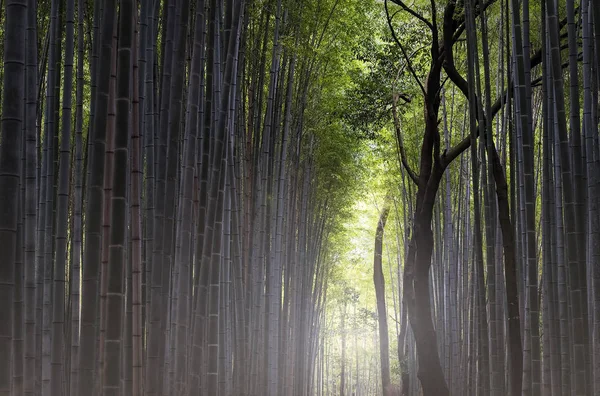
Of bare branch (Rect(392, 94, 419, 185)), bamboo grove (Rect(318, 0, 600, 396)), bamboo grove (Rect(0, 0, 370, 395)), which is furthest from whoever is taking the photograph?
bare branch (Rect(392, 94, 419, 185))

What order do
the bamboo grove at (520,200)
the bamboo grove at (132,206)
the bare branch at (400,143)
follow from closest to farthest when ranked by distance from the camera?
the bamboo grove at (132,206), the bamboo grove at (520,200), the bare branch at (400,143)

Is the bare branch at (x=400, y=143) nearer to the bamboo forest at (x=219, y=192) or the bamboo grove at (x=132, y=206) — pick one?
the bamboo forest at (x=219, y=192)

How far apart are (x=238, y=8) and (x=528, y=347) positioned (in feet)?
8.63

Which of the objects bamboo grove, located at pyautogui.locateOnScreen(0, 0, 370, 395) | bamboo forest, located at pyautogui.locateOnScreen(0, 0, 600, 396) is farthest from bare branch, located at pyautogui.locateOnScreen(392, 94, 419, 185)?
bamboo grove, located at pyautogui.locateOnScreen(0, 0, 370, 395)

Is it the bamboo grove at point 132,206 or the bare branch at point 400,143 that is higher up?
the bare branch at point 400,143

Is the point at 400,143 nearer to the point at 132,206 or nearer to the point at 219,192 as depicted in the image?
the point at 219,192

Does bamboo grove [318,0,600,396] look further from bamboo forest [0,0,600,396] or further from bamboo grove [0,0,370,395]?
bamboo grove [0,0,370,395]

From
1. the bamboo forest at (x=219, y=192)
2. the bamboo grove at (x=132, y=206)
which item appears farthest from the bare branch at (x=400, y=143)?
the bamboo grove at (x=132, y=206)

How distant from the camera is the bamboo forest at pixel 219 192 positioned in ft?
8.02

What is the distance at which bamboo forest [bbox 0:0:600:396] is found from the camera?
2.44m

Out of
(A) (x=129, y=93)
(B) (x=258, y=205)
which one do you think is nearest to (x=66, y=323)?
(B) (x=258, y=205)

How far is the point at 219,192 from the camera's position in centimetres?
353

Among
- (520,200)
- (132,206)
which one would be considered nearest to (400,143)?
(520,200)

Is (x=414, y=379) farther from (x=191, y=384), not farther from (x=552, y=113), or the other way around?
(x=191, y=384)
